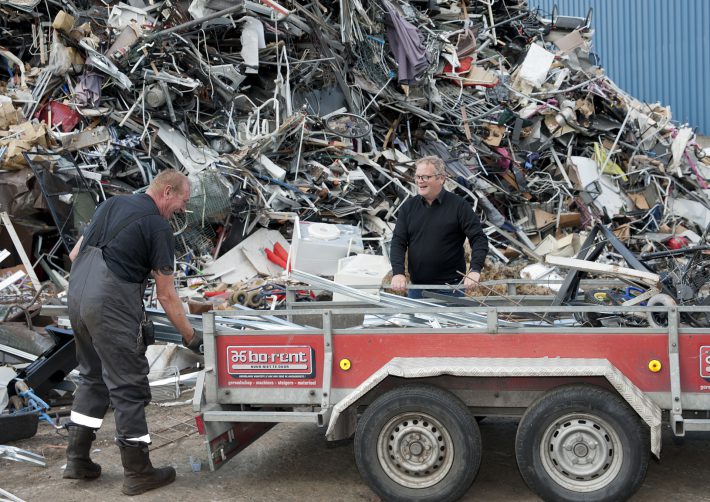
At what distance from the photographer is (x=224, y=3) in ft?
36.8

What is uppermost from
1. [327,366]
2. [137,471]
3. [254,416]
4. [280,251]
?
[280,251]

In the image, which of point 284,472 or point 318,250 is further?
point 318,250

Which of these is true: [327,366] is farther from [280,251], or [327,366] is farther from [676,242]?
[676,242]

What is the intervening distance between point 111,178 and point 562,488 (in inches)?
296

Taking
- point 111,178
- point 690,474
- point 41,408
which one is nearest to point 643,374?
point 690,474

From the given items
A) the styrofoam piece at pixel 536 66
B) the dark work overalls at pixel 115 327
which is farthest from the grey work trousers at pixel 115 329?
the styrofoam piece at pixel 536 66

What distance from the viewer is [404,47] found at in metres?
12.2

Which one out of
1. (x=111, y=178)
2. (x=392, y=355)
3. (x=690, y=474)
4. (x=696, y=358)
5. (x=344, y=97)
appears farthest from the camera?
(x=344, y=97)

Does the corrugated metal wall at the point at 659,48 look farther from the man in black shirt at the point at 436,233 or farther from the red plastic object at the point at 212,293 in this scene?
the man in black shirt at the point at 436,233

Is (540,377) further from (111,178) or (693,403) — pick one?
(111,178)

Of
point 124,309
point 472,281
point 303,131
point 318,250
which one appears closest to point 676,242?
point 303,131

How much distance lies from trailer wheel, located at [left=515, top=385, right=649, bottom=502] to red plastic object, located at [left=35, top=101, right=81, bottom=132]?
8264 millimetres

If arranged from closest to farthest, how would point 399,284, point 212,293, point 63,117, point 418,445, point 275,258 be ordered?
point 418,445 → point 399,284 → point 212,293 → point 275,258 → point 63,117

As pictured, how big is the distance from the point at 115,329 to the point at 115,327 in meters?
0.01
